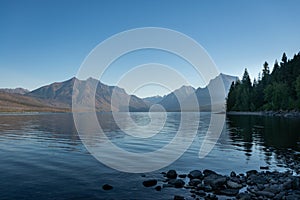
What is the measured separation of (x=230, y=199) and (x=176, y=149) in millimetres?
23283

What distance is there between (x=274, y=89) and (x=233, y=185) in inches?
5765

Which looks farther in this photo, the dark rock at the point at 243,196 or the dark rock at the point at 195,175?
the dark rock at the point at 195,175

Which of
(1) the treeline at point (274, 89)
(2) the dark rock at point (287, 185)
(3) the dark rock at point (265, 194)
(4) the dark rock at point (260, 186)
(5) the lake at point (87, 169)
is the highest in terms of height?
(1) the treeline at point (274, 89)

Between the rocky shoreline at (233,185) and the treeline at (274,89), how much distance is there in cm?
12305

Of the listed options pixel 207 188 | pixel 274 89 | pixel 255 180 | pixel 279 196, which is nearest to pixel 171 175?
pixel 207 188

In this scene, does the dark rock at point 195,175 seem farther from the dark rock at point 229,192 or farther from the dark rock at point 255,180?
the dark rock at point 255,180

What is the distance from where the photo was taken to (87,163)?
3012 cm

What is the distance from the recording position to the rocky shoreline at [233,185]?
1891 centimetres

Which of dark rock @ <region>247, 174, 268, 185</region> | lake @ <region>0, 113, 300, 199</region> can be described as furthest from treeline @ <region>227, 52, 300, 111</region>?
dark rock @ <region>247, 174, 268, 185</region>

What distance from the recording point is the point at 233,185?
21.0 metres

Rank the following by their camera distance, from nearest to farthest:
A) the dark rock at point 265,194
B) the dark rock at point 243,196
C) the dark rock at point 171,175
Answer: the dark rock at point 243,196 < the dark rock at point 265,194 < the dark rock at point 171,175

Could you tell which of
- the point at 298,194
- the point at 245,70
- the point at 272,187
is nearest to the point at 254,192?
the point at 272,187

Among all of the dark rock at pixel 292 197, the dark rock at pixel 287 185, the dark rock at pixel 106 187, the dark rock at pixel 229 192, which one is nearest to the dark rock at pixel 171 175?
the dark rock at pixel 229 192

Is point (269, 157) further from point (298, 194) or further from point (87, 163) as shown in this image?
point (87, 163)
